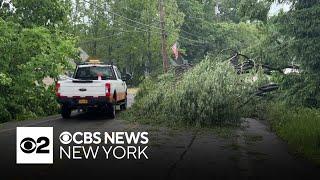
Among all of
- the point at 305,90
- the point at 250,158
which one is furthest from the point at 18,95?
the point at 250,158

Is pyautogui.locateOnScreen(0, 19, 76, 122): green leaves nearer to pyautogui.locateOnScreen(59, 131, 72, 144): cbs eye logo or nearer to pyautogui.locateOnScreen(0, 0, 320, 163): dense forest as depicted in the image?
pyautogui.locateOnScreen(0, 0, 320, 163): dense forest

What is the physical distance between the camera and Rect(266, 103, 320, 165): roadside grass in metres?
11.3

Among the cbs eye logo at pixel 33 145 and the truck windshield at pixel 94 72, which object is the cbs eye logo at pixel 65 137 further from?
the truck windshield at pixel 94 72

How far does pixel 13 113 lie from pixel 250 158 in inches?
489

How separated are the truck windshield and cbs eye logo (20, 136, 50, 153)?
8.67 m

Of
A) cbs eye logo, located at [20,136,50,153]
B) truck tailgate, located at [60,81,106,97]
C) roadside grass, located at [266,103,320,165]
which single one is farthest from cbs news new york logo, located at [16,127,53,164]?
roadside grass, located at [266,103,320,165]

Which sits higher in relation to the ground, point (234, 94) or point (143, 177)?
point (234, 94)

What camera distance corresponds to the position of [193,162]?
10039 mm

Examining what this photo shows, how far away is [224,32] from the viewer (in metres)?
73.5

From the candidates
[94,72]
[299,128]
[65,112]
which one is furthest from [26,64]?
[299,128]

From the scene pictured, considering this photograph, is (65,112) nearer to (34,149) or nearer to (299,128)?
(34,149)

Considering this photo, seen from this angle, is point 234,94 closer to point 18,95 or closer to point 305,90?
point 305,90

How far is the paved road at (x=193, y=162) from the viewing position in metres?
8.92

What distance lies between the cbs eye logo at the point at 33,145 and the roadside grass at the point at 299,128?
17.9 feet
